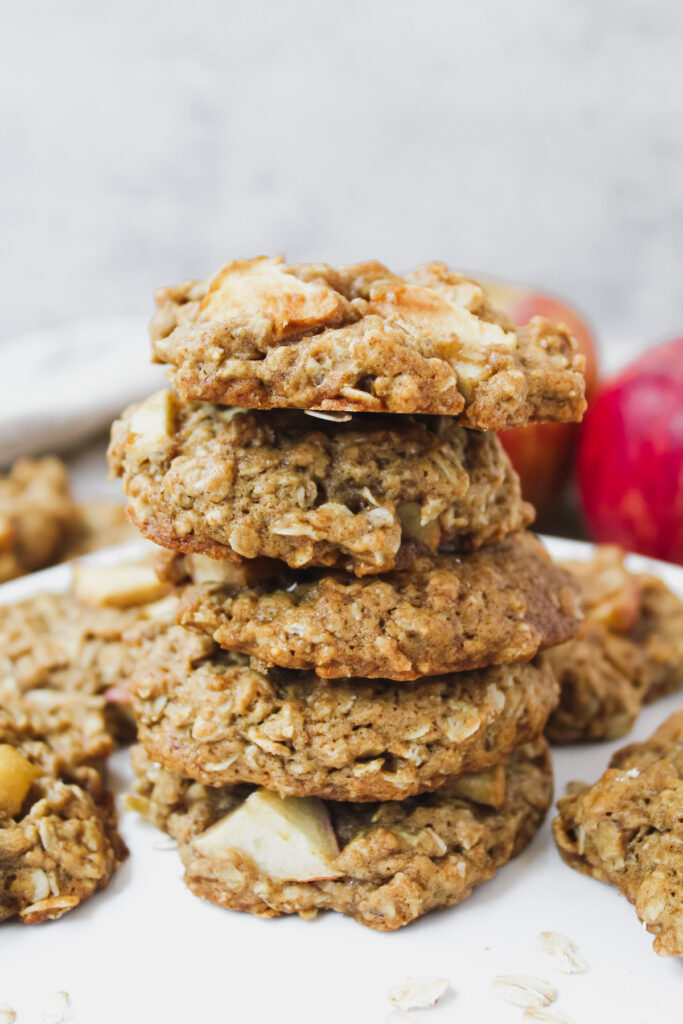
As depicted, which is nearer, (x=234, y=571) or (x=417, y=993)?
(x=417, y=993)

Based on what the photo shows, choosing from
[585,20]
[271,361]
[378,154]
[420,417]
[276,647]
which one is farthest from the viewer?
[378,154]

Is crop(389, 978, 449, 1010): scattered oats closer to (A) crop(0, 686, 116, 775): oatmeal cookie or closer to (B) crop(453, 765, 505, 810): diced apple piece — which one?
(B) crop(453, 765, 505, 810): diced apple piece

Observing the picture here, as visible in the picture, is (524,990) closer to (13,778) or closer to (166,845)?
(166,845)

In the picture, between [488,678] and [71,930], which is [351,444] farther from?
[71,930]

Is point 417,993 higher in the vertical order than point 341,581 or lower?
lower

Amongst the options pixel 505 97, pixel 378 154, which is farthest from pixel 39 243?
pixel 505 97

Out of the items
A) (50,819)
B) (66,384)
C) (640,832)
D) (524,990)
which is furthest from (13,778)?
(66,384)

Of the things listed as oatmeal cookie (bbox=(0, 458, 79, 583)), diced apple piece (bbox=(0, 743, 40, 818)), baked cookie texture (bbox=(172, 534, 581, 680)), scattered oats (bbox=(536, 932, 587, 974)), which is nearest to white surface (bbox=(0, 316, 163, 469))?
oatmeal cookie (bbox=(0, 458, 79, 583))
